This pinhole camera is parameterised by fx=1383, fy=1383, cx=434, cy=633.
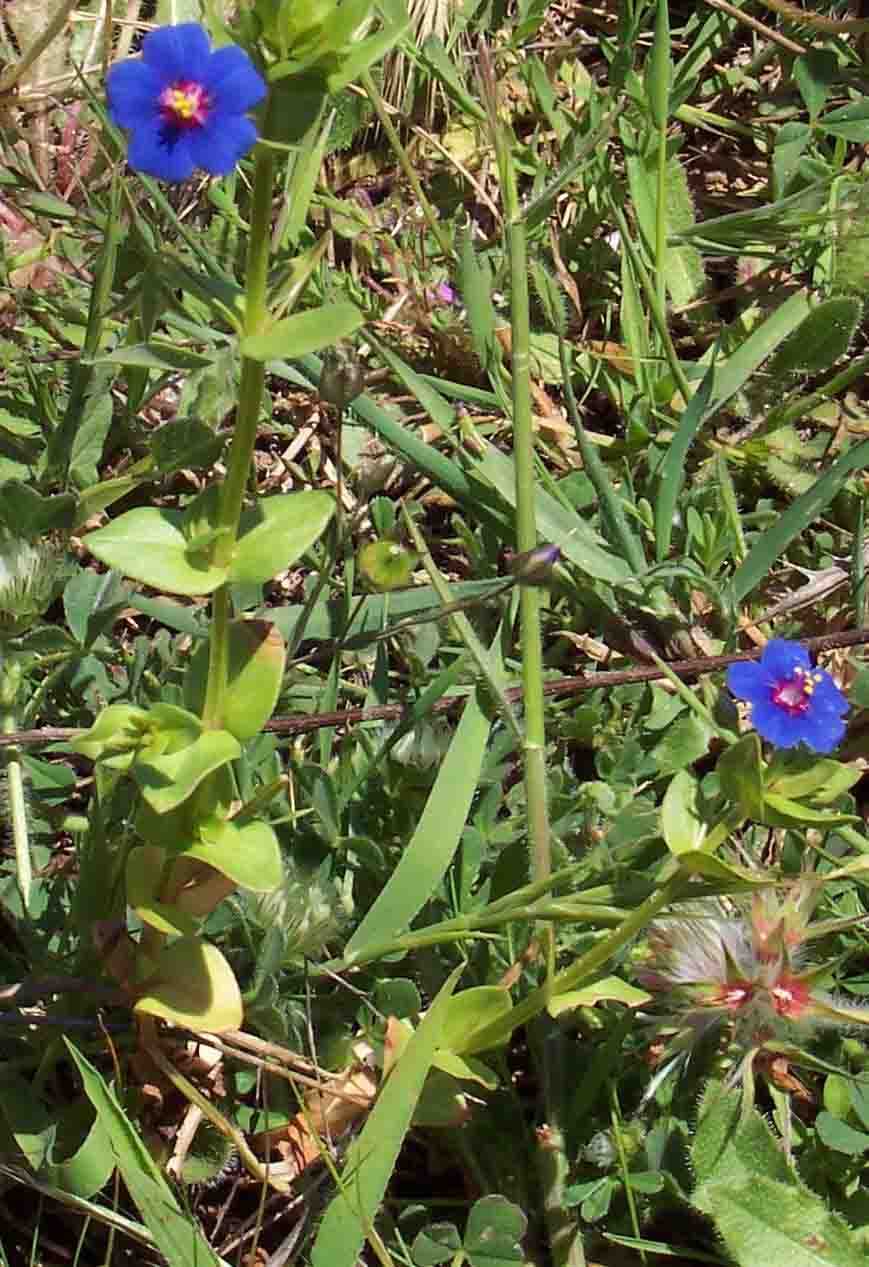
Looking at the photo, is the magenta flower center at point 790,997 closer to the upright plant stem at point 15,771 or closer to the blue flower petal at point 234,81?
the upright plant stem at point 15,771

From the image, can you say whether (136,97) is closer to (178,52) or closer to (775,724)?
(178,52)

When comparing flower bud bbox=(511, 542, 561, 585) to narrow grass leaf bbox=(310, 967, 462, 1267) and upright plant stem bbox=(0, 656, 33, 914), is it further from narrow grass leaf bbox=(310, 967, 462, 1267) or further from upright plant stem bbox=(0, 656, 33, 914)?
upright plant stem bbox=(0, 656, 33, 914)

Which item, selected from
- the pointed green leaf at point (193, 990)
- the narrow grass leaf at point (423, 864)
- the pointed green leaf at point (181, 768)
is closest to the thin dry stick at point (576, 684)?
the narrow grass leaf at point (423, 864)

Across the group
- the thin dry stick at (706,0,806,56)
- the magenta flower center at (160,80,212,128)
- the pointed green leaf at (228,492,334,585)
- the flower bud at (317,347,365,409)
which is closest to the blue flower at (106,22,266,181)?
the magenta flower center at (160,80,212,128)

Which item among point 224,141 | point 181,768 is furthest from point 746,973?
point 224,141

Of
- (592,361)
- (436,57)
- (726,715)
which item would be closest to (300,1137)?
(726,715)

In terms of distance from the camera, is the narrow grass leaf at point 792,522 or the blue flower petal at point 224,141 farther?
the narrow grass leaf at point 792,522

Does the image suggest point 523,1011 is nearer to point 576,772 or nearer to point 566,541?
point 576,772
